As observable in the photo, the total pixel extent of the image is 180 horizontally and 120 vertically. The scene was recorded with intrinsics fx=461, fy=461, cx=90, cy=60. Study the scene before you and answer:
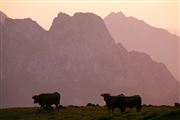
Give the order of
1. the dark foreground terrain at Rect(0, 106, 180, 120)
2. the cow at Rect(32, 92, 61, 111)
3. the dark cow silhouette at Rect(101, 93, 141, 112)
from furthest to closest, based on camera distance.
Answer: the cow at Rect(32, 92, 61, 111) → the dark cow silhouette at Rect(101, 93, 141, 112) → the dark foreground terrain at Rect(0, 106, 180, 120)

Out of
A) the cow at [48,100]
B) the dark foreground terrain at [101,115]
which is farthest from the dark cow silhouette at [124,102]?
the cow at [48,100]

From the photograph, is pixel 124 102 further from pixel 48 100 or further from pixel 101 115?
pixel 48 100

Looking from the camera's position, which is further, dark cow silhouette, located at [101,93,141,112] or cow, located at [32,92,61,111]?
cow, located at [32,92,61,111]

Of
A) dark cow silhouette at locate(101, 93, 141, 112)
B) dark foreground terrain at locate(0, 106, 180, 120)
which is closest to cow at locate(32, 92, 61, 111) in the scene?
dark foreground terrain at locate(0, 106, 180, 120)

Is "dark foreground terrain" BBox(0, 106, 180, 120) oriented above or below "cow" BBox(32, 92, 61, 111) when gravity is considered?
below

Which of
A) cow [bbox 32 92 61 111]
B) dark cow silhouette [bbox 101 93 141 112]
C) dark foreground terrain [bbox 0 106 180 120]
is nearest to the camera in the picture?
dark foreground terrain [bbox 0 106 180 120]

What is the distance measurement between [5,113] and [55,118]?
31.3 ft

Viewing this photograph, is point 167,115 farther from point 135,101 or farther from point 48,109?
point 48,109

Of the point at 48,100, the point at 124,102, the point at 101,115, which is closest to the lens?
the point at 101,115

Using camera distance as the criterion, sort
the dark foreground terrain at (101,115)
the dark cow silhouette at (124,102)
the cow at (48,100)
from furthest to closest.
Result: the cow at (48,100), the dark cow silhouette at (124,102), the dark foreground terrain at (101,115)

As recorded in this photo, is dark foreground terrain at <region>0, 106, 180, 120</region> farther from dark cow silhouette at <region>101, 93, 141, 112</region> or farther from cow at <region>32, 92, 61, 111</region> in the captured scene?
cow at <region>32, 92, 61, 111</region>

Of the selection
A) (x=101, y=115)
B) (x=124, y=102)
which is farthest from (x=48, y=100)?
(x=101, y=115)

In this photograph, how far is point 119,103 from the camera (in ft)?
155

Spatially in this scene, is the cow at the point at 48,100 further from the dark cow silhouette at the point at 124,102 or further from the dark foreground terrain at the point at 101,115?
Result: the dark cow silhouette at the point at 124,102
